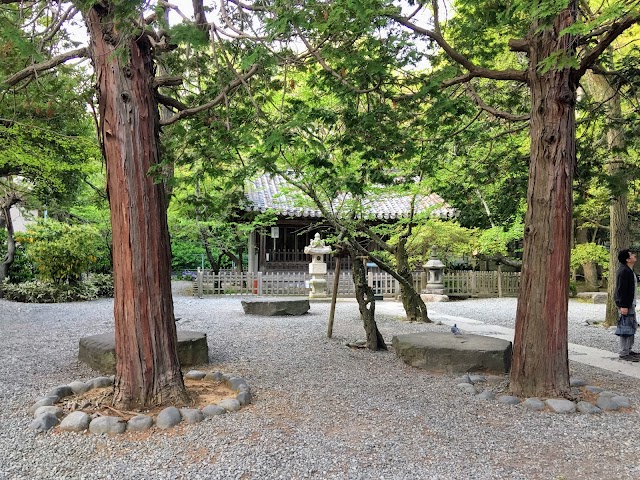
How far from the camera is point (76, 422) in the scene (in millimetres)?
3941

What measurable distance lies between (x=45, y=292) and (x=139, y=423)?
1149 centimetres

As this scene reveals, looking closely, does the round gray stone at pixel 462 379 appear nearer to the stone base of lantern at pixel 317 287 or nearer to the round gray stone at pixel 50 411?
the round gray stone at pixel 50 411

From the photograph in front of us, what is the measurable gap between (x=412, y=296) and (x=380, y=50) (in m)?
6.57

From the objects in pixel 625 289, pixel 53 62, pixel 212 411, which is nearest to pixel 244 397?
pixel 212 411

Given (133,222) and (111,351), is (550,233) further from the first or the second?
(111,351)

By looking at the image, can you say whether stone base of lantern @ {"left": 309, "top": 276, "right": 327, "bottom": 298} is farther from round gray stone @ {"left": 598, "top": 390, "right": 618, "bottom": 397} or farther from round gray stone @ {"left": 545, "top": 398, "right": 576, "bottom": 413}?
round gray stone @ {"left": 545, "top": 398, "right": 576, "bottom": 413}

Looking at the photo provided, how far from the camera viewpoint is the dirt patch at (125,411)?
4.21m

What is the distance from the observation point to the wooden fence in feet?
54.7

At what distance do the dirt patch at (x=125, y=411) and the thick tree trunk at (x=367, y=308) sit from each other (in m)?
2.66

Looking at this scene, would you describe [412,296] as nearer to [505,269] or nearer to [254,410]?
[254,410]

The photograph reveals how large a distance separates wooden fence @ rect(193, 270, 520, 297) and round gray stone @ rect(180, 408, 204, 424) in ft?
39.3

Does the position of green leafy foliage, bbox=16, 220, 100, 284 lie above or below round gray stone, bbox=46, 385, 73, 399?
above

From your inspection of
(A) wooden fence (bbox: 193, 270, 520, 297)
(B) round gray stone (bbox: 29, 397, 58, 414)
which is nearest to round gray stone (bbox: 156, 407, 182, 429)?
(B) round gray stone (bbox: 29, 397, 58, 414)

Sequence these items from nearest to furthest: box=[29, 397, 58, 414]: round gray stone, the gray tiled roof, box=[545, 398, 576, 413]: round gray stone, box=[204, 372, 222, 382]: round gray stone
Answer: box=[29, 397, 58, 414]: round gray stone
box=[545, 398, 576, 413]: round gray stone
box=[204, 372, 222, 382]: round gray stone
the gray tiled roof
